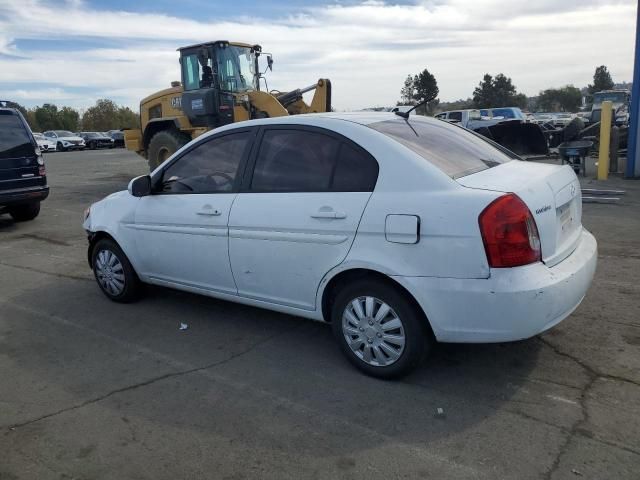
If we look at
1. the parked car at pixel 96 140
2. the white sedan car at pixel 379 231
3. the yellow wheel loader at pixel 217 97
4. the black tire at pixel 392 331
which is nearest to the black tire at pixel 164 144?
the yellow wheel loader at pixel 217 97

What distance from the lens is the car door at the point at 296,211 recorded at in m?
3.62

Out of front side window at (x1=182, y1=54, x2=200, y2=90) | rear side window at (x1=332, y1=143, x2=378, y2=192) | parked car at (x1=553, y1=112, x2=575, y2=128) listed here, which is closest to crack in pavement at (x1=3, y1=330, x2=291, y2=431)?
rear side window at (x1=332, y1=143, x2=378, y2=192)

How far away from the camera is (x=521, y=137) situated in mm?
Result: 11375

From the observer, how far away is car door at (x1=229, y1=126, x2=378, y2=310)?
3617mm

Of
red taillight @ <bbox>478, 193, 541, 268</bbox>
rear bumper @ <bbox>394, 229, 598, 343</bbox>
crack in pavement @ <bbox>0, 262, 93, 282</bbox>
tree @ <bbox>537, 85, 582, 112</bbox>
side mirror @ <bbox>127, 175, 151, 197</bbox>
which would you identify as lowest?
crack in pavement @ <bbox>0, 262, 93, 282</bbox>

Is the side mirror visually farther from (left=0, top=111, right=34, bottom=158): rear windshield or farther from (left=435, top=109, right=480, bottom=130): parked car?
(left=435, top=109, right=480, bottom=130): parked car

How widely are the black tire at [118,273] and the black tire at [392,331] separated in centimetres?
241

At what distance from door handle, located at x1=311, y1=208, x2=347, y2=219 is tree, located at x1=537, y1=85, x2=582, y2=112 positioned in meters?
90.0

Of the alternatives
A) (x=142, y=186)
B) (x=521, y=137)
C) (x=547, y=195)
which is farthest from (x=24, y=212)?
(x=547, y=195)

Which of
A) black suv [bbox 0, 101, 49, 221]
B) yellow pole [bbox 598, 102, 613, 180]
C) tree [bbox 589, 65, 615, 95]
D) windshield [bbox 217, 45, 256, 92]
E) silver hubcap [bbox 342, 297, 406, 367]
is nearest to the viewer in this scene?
silver hubcap [bbox 342, 297, 406, 367]

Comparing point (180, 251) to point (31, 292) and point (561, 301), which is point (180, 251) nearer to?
point (31, 292)

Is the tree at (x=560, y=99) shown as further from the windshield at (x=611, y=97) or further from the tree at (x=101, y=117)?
the tree at (x=101, y=117)

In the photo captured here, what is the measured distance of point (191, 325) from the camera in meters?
4.80

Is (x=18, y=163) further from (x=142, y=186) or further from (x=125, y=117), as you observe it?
(x=125, y=117)
